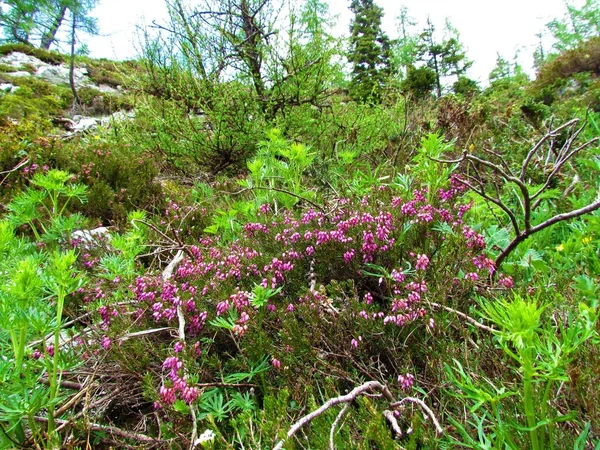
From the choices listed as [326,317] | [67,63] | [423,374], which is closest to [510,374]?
[423,374]

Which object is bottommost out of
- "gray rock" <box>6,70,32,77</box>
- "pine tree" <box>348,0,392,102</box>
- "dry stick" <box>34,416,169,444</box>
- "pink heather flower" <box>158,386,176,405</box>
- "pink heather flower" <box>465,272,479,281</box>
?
"dry stick" <box>34,416,169,444</box>

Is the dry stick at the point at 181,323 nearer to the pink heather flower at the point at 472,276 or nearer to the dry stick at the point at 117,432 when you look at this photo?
the dry stick at the point at 117,432

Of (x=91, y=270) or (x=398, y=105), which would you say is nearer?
(x=91, y=270)

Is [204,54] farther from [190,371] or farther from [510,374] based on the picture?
[510,374]

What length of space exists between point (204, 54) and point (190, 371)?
594 cm

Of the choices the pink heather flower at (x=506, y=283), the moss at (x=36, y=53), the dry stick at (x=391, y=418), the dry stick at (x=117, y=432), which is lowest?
the dry stick at (x=117, y=432)

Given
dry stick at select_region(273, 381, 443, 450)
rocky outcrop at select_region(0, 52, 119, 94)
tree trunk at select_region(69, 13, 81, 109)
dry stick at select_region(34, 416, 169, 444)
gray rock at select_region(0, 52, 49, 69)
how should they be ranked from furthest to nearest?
1. gray rock at select_region(0, 52, 49, 69)
2. rocky outcrop at select_region(0, 52, 119, 94)
3. tree trunk at select_region(69, 13, 81, 109)
4. dry stick at select_region(34, 416, 169, 444)
5. dry stick at select_region(273, 381, 443, 450)

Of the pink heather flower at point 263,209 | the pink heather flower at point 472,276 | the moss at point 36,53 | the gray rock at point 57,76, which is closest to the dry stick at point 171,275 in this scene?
the pink heather flower at point 263,209

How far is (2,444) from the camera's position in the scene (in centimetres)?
125

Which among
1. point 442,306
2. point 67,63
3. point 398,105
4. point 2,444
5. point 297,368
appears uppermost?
point 67,63

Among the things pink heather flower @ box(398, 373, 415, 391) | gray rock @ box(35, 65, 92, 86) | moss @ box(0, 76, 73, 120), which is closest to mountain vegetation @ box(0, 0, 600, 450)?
pink heather flower @ box(398, 373, 415, 391)

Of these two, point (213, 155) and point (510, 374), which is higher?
point (213, 155)

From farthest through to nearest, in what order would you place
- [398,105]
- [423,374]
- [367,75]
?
[367,75] → [398,105] → [423,374]

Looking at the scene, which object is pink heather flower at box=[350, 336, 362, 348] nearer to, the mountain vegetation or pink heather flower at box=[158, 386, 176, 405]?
the mountain vegetation
